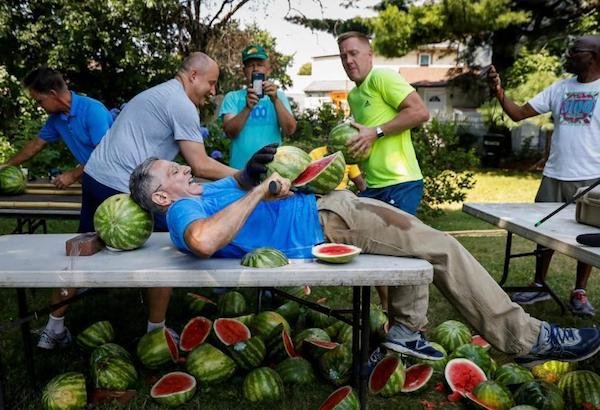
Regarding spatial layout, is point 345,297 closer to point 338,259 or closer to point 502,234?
point 338,259

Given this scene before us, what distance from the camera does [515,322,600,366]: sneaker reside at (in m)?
2.92

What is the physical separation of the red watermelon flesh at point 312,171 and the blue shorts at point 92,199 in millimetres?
1023

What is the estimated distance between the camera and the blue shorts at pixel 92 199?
3.71 m

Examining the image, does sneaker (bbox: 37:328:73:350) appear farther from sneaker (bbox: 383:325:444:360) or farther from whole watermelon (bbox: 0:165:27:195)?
sneaker (bbox: 383:325:444:360)

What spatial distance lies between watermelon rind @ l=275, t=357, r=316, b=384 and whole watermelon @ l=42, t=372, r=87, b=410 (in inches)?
48.2

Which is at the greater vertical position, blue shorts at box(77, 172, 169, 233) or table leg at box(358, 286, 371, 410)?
blue shorts at box(77, 172, 169, 233)

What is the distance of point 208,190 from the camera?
313cm

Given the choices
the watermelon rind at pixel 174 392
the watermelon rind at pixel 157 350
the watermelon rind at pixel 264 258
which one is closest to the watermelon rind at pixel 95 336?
the watermelon rind at pixel 157 350

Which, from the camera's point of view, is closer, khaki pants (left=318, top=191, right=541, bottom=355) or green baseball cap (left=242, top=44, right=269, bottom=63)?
khaki pants (left=318, top=191, right=541, bottom=355)

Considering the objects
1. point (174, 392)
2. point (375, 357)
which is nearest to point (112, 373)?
point (174, 392)

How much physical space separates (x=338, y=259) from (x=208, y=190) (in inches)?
37.6

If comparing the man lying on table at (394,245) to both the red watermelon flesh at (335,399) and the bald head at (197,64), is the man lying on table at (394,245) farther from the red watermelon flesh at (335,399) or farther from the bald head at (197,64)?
the bald head at (197,64)

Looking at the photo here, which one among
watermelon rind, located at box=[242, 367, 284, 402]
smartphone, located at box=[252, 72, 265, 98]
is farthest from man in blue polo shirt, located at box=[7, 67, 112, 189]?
watermelon rind, located at box=[242, 367, 284, 402]

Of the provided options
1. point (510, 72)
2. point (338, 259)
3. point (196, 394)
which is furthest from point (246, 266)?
point (510, 72)
